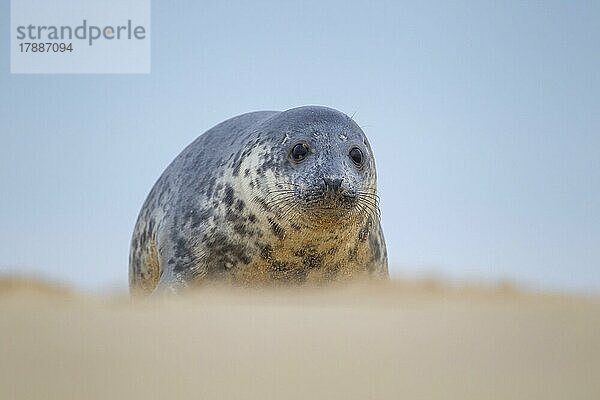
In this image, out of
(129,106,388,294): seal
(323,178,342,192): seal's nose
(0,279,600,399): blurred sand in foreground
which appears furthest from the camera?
(129,106,388,294): seal

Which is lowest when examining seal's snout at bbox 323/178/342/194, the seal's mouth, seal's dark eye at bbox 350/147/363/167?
the seal's mouth

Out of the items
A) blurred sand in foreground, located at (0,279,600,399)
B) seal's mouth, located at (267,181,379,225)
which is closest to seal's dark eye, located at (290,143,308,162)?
seal's mouth, located at (267,181,379,225)

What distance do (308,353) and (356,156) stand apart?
6.73 feet

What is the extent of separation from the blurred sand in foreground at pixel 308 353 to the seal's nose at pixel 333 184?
1.77 metres

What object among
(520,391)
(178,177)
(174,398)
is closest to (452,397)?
(520,391)

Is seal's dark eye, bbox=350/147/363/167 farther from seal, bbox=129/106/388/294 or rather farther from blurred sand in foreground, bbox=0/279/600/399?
blurred sand in foreground, bbox=0/279/600/399

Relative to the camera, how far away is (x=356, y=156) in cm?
304

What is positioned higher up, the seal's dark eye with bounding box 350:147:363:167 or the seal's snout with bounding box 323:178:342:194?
the seal's dark eye with bounding box 350:147:363:167

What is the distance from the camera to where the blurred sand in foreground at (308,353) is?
3.28ft

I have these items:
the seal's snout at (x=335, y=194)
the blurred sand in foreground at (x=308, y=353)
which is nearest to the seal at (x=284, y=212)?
the seal's snout at (x=335, y=194)

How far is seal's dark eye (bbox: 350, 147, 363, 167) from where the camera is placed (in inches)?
119

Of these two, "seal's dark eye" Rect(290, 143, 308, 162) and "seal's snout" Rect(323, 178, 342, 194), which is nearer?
"seal's snout" Rect(323, 178, 342, 194)

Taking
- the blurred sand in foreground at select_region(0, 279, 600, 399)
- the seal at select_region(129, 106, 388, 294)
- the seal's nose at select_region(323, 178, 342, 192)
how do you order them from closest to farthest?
the blurred sand in foreground at select_region(0, 279, 600, 399)
the seal's nose at select_region(323, 178, 342, 192)
the seal at select_region(129, 106, 388, 294)

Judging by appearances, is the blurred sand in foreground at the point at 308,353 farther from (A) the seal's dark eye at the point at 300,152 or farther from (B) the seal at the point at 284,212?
(A) the seal's dark eye at the point at 300,152
